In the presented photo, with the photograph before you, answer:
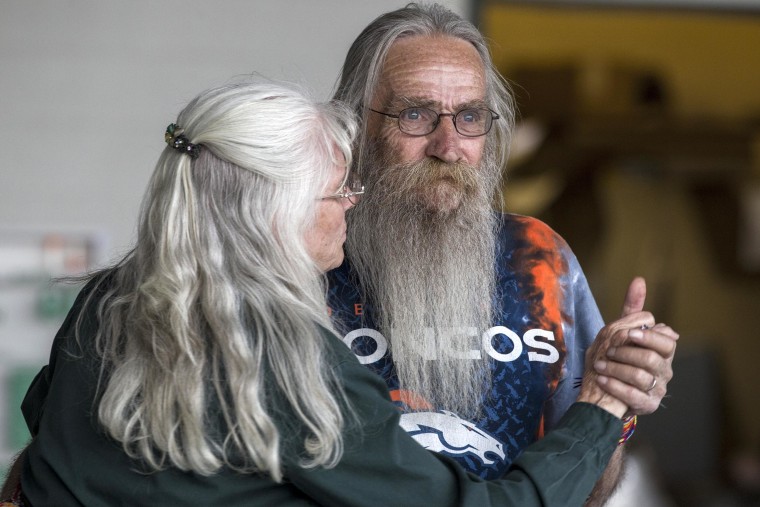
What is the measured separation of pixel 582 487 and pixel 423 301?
62 cm

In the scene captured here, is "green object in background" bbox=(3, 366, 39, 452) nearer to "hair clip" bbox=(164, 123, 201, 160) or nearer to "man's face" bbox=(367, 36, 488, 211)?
"man's face" bbox=(367, 36, 488, 211)

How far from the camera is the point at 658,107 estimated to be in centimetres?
614

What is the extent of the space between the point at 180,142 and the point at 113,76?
2546mm

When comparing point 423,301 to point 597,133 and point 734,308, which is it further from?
point 734,308

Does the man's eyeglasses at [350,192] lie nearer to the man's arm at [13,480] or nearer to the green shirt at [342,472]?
the green shirt at [342,472]

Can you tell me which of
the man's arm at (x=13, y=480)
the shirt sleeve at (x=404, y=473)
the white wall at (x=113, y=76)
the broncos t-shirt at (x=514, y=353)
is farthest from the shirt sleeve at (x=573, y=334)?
the white wall at (x=113, y=76)

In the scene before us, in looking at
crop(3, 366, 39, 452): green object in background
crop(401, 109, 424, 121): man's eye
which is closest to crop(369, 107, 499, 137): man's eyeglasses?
crop(401, 109, 424, 121): man's eye

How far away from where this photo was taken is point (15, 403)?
154 inches

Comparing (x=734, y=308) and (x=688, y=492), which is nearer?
(x=688, y=492)

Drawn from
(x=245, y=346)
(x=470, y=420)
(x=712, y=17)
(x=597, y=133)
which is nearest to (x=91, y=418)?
(x=245, y=346)

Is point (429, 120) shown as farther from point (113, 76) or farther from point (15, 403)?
point (15, 403)

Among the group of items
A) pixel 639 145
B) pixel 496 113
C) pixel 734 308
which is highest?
pixel 496 113

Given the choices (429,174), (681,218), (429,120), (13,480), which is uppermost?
(429,120)

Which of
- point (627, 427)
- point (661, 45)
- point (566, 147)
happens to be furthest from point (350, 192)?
point (566, 147)
